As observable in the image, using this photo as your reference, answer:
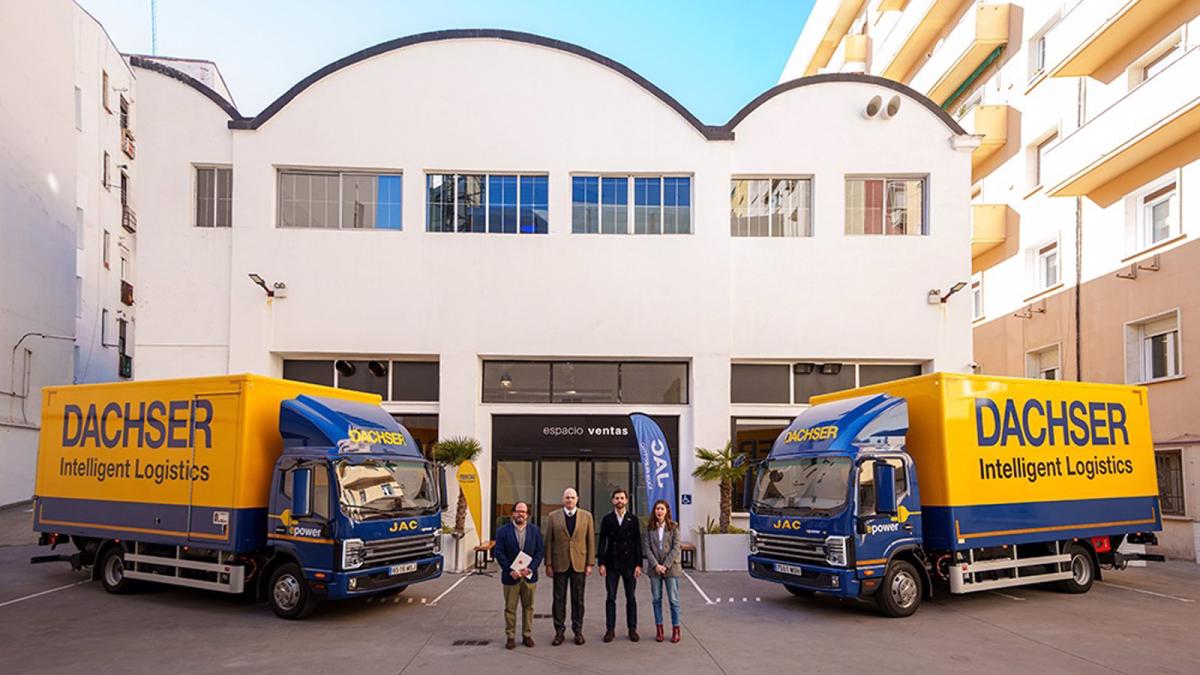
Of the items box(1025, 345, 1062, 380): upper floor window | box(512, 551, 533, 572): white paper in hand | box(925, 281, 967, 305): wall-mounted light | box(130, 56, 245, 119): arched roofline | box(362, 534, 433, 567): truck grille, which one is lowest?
box(362, 534, 433, 567): truck grille

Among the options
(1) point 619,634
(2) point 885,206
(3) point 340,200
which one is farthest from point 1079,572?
(3) point 340,200

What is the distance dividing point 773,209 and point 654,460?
632cm

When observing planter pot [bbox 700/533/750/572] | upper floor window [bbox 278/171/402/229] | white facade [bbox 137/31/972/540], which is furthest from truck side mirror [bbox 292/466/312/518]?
upper floor window [bbox 278/171/402/229]

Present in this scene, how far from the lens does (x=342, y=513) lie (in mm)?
11188

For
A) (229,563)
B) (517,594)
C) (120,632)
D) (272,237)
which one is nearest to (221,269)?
(272,237)

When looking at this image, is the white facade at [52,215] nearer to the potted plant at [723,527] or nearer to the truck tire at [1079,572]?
the potted plant at [723,527]

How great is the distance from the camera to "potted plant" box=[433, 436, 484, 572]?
16062mm

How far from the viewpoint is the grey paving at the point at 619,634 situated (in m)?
9.12

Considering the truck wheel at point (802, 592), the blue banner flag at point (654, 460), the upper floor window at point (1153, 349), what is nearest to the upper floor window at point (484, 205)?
the blue banner flag at point (654, 460)

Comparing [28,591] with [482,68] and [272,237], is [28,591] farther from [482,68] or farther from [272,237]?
[482,68]

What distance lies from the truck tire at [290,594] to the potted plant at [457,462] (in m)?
4.45

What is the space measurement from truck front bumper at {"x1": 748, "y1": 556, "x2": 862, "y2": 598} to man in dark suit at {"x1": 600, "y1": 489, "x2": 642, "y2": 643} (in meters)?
2.68

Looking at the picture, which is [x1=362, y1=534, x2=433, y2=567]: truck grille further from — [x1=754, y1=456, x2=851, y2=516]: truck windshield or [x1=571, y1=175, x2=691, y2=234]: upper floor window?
[x1=571, y1=175, x2=691, y2=234]: upper floor window

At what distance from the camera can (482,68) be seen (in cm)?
1884
